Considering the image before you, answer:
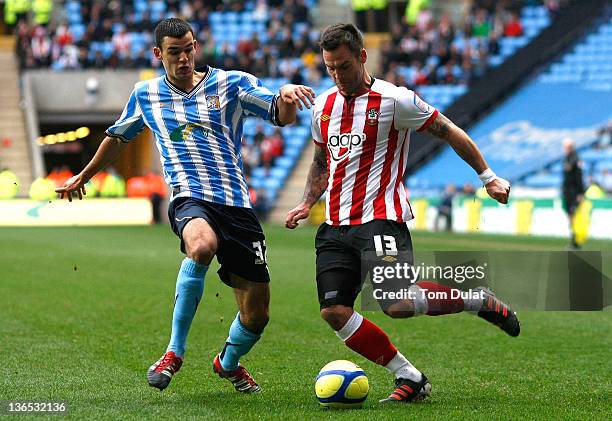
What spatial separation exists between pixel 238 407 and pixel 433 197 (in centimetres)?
2266

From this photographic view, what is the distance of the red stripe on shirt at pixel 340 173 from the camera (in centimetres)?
593

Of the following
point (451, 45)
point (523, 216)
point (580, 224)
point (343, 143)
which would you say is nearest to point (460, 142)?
point (343, 143)

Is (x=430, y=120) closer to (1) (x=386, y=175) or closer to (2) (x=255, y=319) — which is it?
(1) (x=386, y=175)

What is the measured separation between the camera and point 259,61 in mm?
33438

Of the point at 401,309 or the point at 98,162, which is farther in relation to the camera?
the point at 98,162

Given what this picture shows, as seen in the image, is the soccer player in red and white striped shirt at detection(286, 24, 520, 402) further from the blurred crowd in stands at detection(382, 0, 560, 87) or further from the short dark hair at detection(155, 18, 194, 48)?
the blurred crowd in stands at detection(382, 0, 560, 87)

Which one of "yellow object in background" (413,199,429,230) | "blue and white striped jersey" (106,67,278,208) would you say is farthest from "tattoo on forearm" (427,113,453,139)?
"yellow object in background" (413,199,429,230)

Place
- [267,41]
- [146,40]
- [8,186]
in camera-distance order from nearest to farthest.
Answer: [8,186], [146,40], [267,41]

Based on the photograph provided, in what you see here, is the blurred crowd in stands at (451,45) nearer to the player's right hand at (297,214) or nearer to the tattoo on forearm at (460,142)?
the player's right hand at (297,214)

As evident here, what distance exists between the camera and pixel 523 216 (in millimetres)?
24156

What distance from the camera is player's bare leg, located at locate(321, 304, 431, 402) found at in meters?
5.80

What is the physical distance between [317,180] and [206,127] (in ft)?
2.12

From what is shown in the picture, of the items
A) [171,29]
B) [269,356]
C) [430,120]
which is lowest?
[269,356]

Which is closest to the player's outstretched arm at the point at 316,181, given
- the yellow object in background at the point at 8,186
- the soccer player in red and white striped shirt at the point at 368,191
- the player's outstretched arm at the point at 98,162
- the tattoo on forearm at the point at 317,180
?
the tattoo on forearm at the point at 317,180
